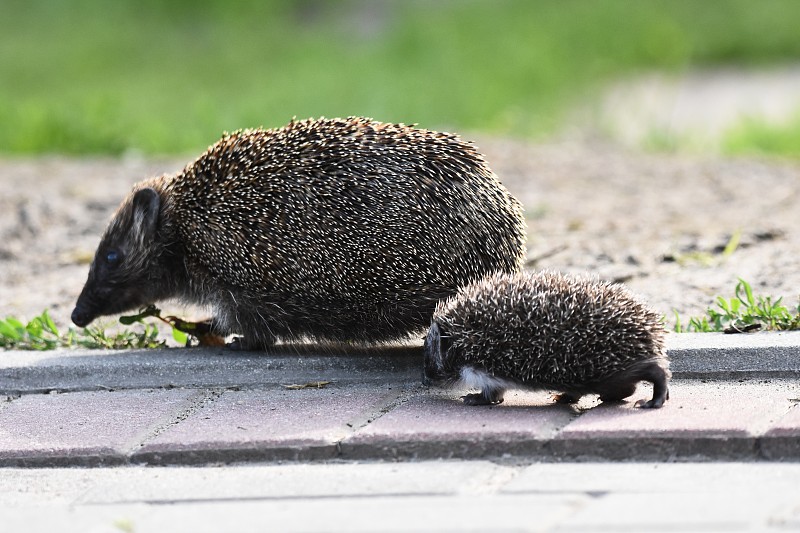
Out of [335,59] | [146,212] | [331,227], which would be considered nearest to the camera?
[331,227]

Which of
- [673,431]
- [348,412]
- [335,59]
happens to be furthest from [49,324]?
[335,59]

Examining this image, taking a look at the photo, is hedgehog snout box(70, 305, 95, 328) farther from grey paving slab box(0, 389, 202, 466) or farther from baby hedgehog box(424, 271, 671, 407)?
baby hedgehog box(424, 271, 671, 407)

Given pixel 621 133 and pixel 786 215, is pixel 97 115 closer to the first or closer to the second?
pixel 621 133

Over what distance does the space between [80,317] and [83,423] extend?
1225mm

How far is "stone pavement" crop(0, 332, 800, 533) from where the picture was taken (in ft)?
13.7

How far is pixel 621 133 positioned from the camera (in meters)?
13.8

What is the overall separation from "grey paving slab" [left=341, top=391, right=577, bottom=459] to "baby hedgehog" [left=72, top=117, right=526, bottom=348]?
835 mm

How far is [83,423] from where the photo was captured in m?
5.45

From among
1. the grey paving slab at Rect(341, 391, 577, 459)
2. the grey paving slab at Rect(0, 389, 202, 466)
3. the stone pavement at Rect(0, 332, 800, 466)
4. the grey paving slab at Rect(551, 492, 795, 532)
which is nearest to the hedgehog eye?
the stone pavement at Rect(0, 332, 800, 466)

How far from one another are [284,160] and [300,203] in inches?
10.5

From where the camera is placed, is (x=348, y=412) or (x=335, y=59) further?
(x=335, y=59)

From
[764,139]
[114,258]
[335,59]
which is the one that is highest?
[335,59]

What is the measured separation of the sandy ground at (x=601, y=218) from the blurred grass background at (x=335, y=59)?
146cm

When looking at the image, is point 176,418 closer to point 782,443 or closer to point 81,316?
point 81,316
